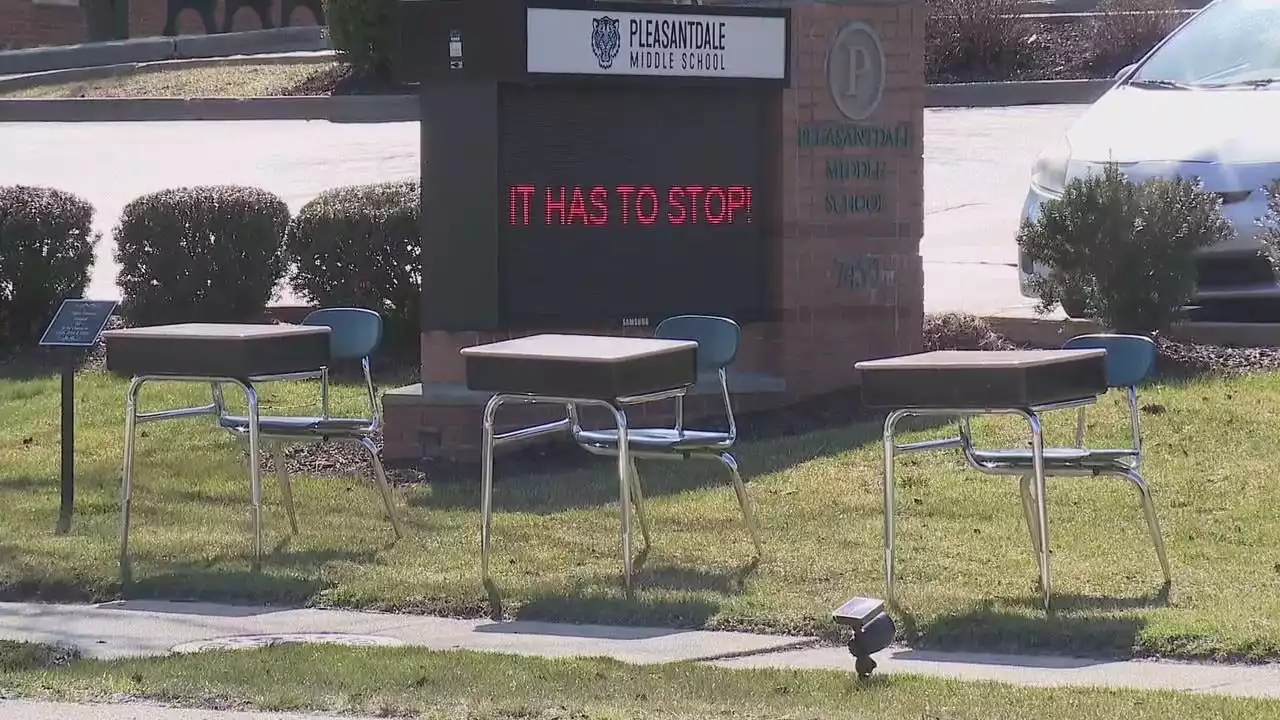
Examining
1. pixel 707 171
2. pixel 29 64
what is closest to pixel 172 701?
pixel 707 171

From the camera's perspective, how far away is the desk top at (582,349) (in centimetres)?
712

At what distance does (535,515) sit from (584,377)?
1917 mm

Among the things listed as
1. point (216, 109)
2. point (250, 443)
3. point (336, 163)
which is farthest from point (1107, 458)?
point (216, 109)

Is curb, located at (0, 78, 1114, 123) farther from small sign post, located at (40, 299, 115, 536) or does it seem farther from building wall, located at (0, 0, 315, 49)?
small sign post, located at (40, 299, 115, 536)

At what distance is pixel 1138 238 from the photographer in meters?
10.6

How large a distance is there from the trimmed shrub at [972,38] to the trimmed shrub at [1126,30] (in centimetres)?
105

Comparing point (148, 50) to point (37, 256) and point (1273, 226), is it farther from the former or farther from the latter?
point (1273, 226)

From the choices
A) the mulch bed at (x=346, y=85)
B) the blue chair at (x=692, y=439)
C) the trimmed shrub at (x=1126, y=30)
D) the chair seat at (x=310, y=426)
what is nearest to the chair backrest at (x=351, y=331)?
the chair seat at (x=310, y=426)

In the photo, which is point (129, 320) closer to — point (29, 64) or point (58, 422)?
point (58, 422)

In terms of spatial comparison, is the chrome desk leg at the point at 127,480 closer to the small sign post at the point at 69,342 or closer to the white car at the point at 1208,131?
the small sign post at the point at 69,342

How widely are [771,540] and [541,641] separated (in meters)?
1.72

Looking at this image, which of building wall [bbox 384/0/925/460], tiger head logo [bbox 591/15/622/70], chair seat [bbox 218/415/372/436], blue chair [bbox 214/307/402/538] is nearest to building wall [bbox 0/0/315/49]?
building wall [bbox 384/0/925/460]

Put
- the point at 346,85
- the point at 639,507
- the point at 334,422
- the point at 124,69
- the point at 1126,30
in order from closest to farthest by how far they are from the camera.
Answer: the point at 639,507, the point at 334,422, the point at 1126,30, the point at 346,85, the point at 124,69

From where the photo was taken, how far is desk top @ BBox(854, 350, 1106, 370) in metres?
6.61
